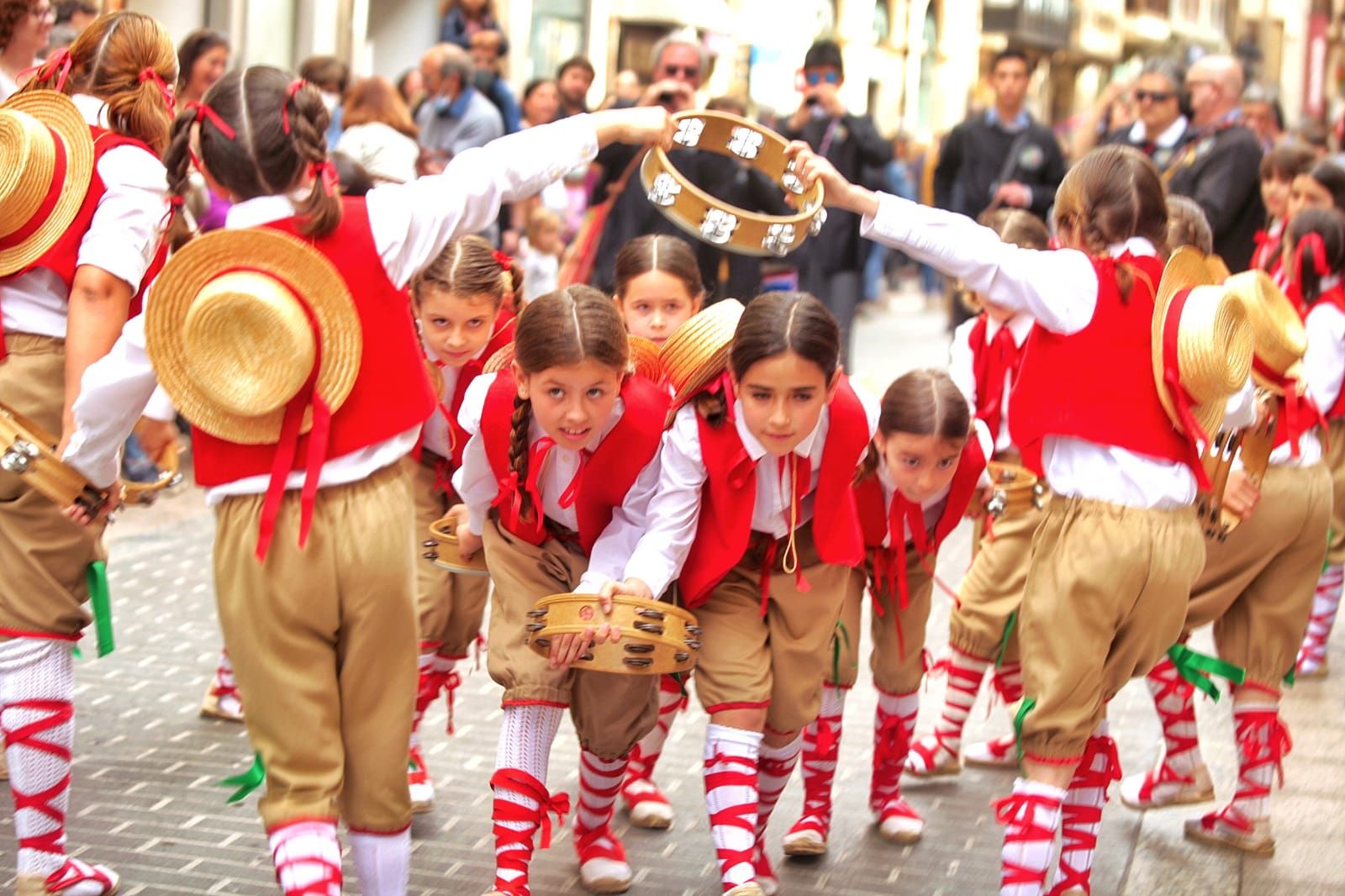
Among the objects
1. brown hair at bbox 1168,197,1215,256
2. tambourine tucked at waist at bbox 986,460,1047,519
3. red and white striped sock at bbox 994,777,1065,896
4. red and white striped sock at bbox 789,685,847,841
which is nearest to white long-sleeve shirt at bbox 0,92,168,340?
red and white striped sock at bbox 789,685,847,841

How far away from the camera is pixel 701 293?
526 centimetres

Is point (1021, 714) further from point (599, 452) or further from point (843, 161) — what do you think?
point (843, 161)

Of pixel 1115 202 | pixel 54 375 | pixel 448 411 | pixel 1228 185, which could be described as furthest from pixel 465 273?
pixel 1228 185

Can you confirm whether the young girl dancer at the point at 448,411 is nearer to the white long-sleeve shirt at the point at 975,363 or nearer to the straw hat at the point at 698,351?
the straw hat at the point at 698,351

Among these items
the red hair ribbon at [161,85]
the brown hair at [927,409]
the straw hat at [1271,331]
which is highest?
the red hair ribbon at [161,85]

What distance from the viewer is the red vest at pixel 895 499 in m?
4.61

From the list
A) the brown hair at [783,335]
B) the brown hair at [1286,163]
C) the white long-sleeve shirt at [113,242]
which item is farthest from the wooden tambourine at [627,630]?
the brown hair at [1286,163]

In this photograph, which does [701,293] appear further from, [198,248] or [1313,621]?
[1313,621]

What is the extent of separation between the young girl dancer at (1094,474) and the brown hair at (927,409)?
0.32m

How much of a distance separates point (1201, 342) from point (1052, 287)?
1.22 ft

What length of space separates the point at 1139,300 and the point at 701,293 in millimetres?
1622

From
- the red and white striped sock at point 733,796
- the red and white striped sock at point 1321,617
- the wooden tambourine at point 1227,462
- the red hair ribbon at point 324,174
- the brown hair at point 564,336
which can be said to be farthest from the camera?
the red and white striped sock at point 1321,617

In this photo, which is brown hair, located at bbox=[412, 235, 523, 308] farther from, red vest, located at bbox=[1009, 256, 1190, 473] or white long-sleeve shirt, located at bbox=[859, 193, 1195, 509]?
red vest, located at bbox=[1009, 256, 1190, 473]

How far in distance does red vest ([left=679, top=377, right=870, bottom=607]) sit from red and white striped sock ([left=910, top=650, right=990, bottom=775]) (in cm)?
135
